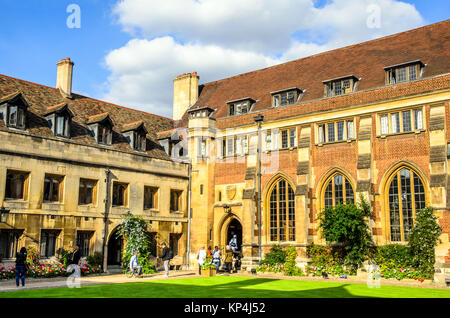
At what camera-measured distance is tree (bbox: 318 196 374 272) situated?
2458 centimetres

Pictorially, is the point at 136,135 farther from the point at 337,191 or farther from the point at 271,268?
the point at 337,191

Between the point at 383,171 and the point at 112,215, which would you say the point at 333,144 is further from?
the point at 112,215

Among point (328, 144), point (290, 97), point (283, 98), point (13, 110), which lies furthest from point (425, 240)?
point (13, 110)

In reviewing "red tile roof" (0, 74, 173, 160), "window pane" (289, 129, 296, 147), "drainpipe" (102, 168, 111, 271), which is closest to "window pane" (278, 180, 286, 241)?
"window pane" (289, 129, 296, 147)

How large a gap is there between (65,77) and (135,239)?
41.5 feet

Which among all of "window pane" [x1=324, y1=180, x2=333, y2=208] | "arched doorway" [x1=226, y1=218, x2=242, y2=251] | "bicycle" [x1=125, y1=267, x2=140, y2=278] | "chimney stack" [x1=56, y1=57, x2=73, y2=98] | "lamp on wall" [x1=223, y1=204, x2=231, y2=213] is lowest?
"bicycle" [x1=125, y1=267, x2=140, y2=278]

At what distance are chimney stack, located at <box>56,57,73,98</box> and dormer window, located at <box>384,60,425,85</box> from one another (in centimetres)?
2066

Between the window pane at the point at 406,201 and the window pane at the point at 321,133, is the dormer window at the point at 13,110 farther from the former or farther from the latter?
the window pane at the point at 406,201

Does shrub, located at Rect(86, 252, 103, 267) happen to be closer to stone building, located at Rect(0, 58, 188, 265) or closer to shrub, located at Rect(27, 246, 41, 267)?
stone building, located at Rect(0, 58, 188, 265)

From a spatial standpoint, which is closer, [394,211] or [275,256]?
[394,211]

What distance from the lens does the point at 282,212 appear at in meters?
29.9

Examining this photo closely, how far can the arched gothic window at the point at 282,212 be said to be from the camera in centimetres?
2944
